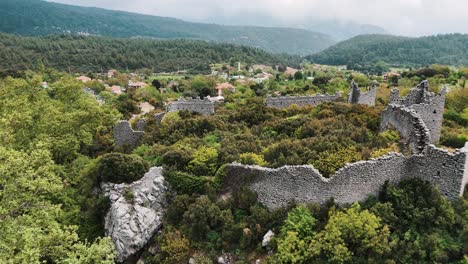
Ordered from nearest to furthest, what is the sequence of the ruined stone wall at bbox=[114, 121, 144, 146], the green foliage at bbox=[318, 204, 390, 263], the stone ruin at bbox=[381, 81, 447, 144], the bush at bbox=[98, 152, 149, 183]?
the green foliage at bbox=[318, 204, 390, 263], the stone ruin at bbox=[381, 81, 447, 144], the bush at bbox=[98, 152, 149, 183], the ruined stone wall at bbox=[114, 121, 144, 146]

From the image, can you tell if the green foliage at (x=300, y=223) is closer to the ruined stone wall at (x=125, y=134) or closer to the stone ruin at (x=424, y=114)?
the stone ruin at (x=424, y=114)

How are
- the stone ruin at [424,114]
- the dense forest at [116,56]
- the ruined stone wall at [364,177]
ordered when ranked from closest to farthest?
the ruined stone wall at [364,177], the stone ruin at [424,114], the dense forest at [116,56]

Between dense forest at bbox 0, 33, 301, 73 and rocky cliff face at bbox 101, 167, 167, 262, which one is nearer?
rocky cliff face at bbox 101, 167, 167, 262

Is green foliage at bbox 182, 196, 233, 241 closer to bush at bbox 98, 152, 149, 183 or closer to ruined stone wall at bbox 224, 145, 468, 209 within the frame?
ruined stone wall at bbox 224, 145, 468, 209

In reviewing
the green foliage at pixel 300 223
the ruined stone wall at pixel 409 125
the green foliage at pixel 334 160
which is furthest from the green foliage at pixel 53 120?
the ruined stone wall at pixel 409 125

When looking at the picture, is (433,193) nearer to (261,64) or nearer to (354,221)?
(354,221)

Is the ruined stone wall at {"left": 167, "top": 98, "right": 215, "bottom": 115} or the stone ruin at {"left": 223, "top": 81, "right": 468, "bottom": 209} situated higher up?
the stone ruin at {"left": 223, "top": 81, "right": 468, "bottom": 209}

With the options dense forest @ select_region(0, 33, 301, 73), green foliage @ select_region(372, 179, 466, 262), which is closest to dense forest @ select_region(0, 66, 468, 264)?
green foliage @ select_region(372, 179, 466, 262)
